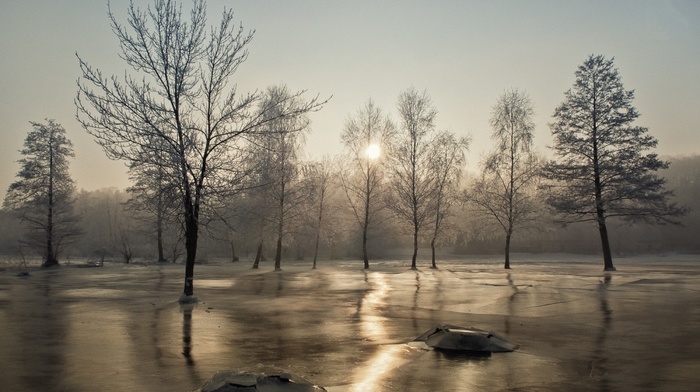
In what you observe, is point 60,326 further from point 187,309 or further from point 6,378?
point 6,378

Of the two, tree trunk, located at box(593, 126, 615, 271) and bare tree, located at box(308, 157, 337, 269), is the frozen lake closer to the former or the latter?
tree trunk, located at box(593, 126, 615, 271)

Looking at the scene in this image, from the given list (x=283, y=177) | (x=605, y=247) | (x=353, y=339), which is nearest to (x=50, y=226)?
(x=283, y=177)

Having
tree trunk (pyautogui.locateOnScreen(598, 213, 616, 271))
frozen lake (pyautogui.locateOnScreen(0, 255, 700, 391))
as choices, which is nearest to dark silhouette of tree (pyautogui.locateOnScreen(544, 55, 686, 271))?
tree trunk (pyautogui.locateOnScreen(598, 213, 616, 271))

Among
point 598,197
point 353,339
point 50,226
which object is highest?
point 598,197

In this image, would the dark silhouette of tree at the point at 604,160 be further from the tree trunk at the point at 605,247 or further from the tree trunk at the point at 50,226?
the tree trunk at the point at 50,226

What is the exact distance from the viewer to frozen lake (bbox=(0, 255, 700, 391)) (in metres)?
6.99

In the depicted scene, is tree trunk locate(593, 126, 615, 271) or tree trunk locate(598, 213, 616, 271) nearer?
tree trunk locate(598, 213, 616, 271)

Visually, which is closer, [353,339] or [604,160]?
[353,339]

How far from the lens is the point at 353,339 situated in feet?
32.9

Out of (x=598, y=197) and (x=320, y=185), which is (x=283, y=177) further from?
(x=598, y=197)

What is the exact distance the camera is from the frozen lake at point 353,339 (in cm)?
699

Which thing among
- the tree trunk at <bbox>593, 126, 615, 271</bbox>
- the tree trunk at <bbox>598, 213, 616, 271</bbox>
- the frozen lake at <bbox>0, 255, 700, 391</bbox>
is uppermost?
the tree trunk at <bbox>593, 126, 615, 271</bbox>

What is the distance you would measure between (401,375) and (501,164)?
111ft

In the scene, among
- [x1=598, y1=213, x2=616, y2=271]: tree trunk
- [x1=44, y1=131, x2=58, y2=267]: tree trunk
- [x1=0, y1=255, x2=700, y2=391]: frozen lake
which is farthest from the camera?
[x1=44, y1=131, x2=58, y2=267]: tree trunk
